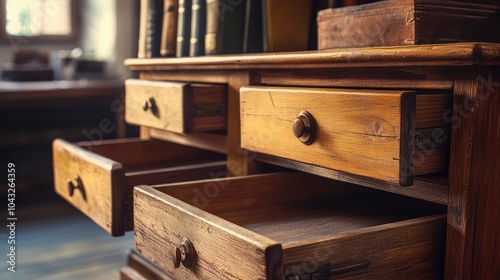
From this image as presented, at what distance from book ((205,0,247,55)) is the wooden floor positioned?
763 mm

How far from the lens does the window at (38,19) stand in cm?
352

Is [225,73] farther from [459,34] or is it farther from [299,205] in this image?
[459,34]

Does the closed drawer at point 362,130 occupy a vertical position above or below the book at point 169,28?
below

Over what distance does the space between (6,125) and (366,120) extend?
93.7 inches

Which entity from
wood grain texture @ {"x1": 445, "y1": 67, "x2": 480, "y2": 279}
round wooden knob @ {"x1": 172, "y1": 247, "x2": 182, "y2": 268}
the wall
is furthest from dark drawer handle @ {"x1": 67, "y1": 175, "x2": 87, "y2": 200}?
the wall

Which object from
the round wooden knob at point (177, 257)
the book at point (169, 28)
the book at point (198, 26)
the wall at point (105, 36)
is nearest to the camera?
the round wooden knob at point (177, 257)

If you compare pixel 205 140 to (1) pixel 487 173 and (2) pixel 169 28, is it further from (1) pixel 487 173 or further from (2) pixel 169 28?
(1) pixel 487 173

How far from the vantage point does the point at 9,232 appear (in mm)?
2320

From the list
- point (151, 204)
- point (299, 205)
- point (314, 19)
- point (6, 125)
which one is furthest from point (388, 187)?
point (6, 125)

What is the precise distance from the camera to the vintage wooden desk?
87 cm

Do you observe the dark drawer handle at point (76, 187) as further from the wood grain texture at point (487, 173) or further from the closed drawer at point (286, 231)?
the wood grain texture at point (487, 173)

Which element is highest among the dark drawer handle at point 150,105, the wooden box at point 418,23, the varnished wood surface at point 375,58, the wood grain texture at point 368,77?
the wooden box at point 418,23

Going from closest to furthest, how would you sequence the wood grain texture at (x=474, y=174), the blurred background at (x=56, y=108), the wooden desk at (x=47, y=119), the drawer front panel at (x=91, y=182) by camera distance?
1. the wood grain texture at (x=474, y=174)
2. the drawer front panel at (x=91, y=182)
3. the blurred background at (x=56, y=108)
4. the wooden desk at (x=47, y=119)

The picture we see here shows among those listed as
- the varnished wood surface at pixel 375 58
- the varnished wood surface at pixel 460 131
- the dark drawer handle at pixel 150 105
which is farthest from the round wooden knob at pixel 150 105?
the varnished wood surface at pixel 460 131
